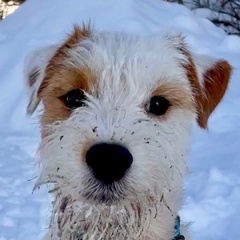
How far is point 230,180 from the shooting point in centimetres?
558

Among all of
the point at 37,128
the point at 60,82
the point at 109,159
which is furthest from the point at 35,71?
the point at 37,128

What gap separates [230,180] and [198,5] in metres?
5.67

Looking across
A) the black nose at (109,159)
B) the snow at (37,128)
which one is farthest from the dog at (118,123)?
the snow at (37,128)

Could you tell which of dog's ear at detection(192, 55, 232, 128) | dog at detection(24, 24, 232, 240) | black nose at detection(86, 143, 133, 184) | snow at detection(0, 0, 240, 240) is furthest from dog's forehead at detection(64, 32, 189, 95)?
snow at detection(0, 0, 240, 240)

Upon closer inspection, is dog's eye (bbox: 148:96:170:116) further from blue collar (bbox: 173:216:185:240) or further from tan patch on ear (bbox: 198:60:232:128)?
blue collar (bbox: 173:216:185:240)

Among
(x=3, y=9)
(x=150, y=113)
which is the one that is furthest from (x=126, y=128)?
(x=3, y=9)

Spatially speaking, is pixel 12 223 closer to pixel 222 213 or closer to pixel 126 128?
pixel 222 213

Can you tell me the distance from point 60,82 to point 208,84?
723 millimetres

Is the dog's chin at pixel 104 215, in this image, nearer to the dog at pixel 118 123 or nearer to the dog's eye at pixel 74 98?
the dog at pixel 118 123

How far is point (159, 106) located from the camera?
3482 mm

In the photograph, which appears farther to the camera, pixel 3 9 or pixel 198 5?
pixel 3 9

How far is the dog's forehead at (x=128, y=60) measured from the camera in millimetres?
3385

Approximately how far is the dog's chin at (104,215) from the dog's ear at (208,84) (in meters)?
0.57

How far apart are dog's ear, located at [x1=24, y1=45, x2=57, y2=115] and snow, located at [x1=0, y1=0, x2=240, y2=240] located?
1308mm
